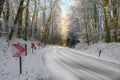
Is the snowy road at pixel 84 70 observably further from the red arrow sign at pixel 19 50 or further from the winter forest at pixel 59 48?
the red arrow sign at pixel 19 50

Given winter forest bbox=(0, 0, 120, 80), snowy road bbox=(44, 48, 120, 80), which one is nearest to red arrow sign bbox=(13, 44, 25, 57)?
winter forest bbox=(0, 0, 120, 80)

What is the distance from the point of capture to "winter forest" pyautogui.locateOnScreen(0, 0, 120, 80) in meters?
10.6

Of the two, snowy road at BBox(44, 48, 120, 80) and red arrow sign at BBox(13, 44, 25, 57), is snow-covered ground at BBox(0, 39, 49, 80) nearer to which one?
snowy road at BBox(44, 48, 120, 80)

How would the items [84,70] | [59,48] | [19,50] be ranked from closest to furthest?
[19,50], [84,70], [59,48]

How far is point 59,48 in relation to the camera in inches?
2037

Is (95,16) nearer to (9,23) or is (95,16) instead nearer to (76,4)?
(76,4)

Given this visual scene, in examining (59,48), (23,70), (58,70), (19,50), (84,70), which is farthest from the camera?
(59,48)

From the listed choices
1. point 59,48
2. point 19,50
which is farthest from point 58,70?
point 59,48

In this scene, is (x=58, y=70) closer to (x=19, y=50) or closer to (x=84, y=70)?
→ (x=84, y=70)

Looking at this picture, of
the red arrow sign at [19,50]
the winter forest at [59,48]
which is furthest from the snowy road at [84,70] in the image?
the red arrow sign at [19,50]

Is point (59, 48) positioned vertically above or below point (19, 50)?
below

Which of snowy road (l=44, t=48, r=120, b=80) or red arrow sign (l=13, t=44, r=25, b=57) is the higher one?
red arrow sign (l=13, t=44, r=25, b=57)

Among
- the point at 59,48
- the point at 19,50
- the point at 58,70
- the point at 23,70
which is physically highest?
the point at 19,50

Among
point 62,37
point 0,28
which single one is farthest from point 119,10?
point 62,37
